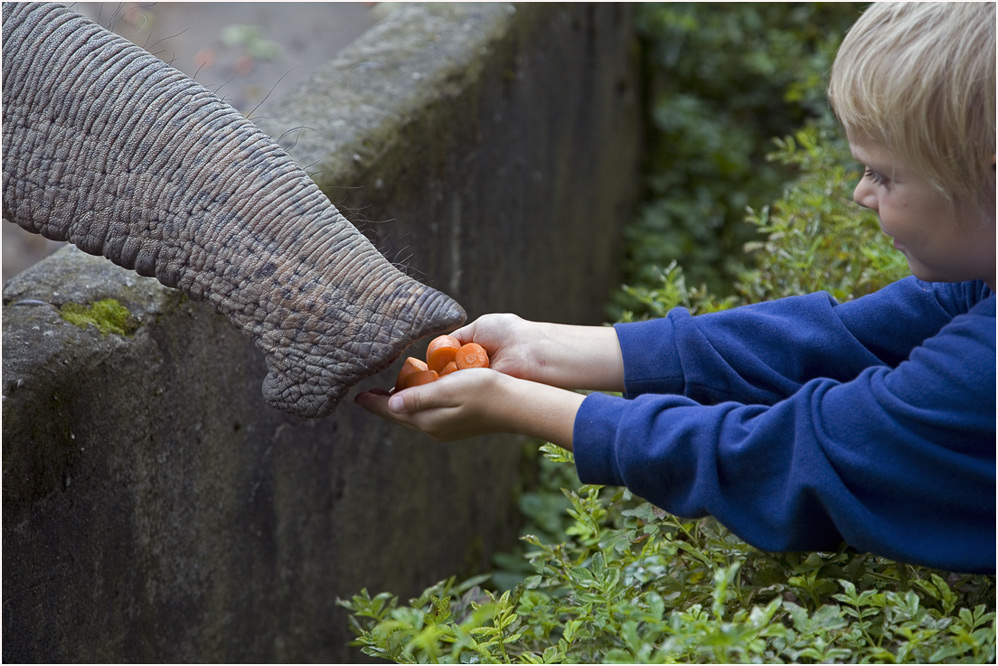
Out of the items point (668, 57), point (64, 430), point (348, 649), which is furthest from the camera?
point (668, 57)

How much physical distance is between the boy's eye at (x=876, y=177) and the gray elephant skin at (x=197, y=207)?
0.83m

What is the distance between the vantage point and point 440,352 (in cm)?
226

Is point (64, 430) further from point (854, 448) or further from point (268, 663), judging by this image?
point (854, 448)

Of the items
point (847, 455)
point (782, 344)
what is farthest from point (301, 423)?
point (847, 455)

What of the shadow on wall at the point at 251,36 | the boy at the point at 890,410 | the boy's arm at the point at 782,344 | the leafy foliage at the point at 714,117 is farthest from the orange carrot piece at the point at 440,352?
the shadow on wall at the point at 251,36

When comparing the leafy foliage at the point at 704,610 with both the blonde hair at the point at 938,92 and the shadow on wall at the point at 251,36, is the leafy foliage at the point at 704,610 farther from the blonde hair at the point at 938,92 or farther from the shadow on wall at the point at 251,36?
the shadow on wall at the point at 251,36

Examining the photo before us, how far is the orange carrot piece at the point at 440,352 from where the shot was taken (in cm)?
226

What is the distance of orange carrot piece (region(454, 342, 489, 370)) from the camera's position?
2.24m

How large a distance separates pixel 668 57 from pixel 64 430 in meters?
5.96

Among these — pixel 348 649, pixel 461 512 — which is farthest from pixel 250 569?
pixel 461 512

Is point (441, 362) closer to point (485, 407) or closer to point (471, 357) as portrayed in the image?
point (471, 357)

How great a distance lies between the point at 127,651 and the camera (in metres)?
2.49

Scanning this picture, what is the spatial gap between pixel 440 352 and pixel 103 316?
0.84m

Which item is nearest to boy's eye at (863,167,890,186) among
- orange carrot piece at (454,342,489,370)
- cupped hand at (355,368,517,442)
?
cupped hand at (355,368,517,442)
